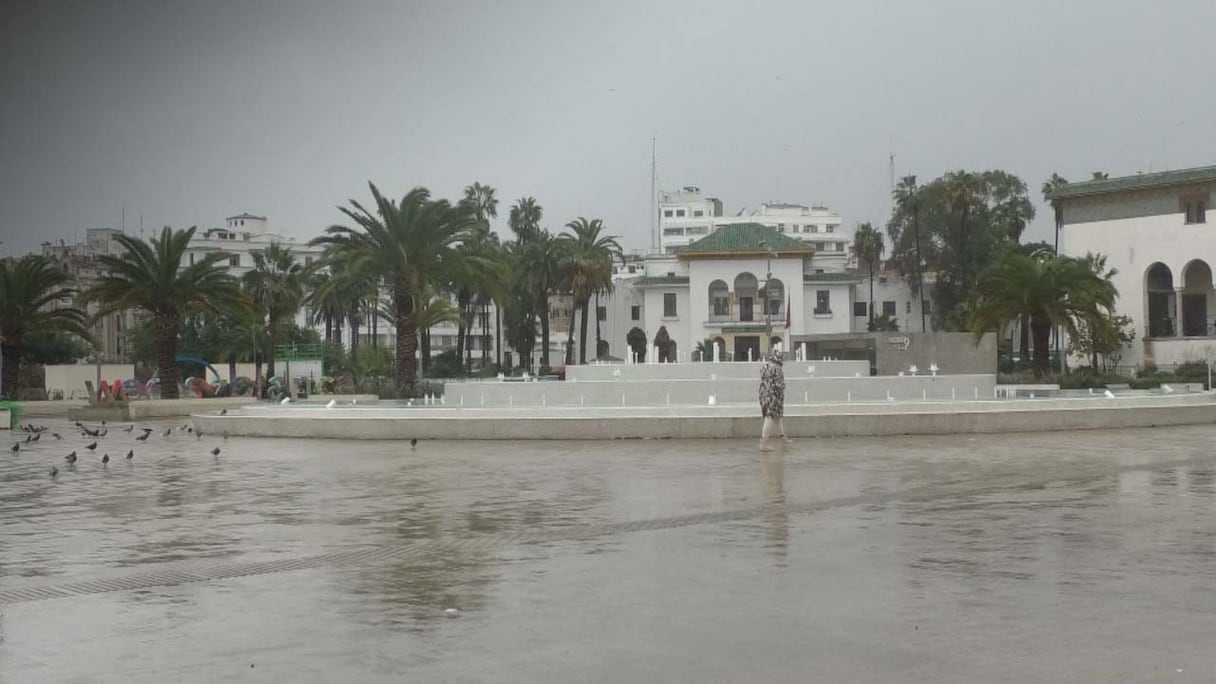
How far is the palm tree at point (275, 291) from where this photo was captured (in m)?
70.6

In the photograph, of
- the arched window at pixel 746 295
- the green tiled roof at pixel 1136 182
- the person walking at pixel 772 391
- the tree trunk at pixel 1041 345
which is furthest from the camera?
the arched window at pixel 746 295

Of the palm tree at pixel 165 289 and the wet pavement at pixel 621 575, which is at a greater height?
the palm tree at pixel 165 289

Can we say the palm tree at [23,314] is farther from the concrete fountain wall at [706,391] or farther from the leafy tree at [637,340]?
the leafy tree at [637,340]

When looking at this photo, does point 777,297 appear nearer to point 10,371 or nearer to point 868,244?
point 868,244

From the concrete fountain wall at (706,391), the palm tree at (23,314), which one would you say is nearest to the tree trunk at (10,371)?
the palm tree at (23,314)

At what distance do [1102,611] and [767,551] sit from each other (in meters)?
2.75

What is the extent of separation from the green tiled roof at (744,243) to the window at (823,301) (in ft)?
15.4

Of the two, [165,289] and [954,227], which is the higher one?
[954,227]

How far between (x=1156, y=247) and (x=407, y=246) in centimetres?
4009

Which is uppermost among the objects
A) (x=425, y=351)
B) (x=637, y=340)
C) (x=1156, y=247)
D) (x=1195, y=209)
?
(x=1195, y=209)

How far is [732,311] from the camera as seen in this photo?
7062cm

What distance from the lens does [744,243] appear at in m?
68.9

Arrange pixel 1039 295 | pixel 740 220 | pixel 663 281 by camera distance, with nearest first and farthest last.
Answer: pixel 1039 295 < pixel 663 281 < pixel 740 220

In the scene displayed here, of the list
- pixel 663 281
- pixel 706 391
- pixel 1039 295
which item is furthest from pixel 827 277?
pixel 706 391
